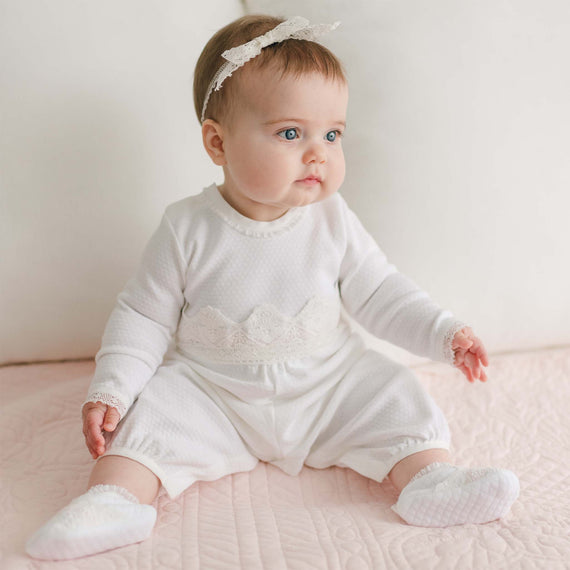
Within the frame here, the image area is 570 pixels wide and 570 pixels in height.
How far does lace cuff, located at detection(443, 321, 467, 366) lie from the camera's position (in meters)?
1.06

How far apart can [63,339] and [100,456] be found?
385mm

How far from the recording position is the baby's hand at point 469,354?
3.41 feet

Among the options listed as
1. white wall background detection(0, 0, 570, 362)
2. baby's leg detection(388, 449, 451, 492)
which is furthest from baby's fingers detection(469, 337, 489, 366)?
white wall background detection(0, 0, 570, 362)

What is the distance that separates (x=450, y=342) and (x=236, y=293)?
32 centimetres

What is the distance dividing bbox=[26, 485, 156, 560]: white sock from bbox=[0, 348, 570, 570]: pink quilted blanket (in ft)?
0.04

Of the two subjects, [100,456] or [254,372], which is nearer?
[100,456]


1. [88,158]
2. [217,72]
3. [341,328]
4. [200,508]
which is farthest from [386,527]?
[88,158]

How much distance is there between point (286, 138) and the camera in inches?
39.4

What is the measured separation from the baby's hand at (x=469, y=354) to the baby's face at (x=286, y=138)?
28 cm

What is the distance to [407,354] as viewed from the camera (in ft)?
4.34

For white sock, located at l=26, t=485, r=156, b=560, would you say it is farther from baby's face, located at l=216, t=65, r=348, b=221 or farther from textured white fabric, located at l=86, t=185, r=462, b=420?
baby's face, located at l=216, t=65, r=348, b=221

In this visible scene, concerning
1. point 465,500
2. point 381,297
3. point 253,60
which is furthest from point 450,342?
point 253,60

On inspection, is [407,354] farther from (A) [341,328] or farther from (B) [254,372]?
(B) [254,372]

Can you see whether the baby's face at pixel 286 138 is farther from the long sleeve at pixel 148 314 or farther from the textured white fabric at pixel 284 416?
the textured white fabric at pixel 284 416
